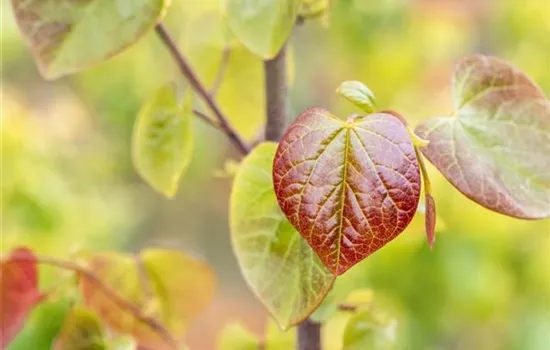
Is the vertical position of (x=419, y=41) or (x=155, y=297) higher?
(x=155, y=297)

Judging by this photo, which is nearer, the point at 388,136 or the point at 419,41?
the point at 388,136

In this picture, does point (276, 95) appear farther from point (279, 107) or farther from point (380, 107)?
point (380, 107)

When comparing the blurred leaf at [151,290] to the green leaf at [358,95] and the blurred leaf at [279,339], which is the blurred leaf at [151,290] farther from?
the green leaf at [358,95]

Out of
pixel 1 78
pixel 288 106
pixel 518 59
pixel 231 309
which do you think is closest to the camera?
pixel 288 106

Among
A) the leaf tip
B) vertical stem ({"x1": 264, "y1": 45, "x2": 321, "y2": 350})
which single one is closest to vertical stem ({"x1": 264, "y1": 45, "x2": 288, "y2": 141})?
vertical stem ({"x1": 264, "y1": 45, "x2": 321, "y2": 350})

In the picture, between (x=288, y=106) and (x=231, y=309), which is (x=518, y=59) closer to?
(x=288, y=106)

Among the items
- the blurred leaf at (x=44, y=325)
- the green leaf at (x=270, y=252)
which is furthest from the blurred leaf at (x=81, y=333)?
the green leaf at (x=270, y=252)

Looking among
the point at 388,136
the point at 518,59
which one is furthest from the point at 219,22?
the point at 518,59
